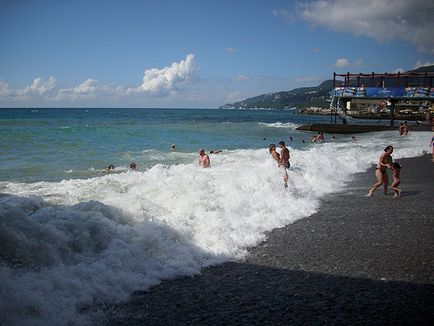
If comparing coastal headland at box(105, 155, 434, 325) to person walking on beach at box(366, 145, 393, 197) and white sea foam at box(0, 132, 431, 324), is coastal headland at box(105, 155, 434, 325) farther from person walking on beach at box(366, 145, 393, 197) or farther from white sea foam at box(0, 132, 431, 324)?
person walking on beach at box(366, 145, 393, 197)

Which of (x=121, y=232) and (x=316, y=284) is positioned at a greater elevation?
(x=121, y=232)

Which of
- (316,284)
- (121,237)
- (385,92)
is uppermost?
(385,92)

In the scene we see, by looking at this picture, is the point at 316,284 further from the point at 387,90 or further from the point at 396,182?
the point at 387,90

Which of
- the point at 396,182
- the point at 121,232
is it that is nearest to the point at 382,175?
the point at 396,182

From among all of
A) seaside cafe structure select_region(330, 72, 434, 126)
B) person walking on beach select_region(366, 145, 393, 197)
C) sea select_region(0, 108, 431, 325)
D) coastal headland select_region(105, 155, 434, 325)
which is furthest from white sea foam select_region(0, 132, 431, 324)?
seaside cafe structure select_region(330, 72, 434, 126)

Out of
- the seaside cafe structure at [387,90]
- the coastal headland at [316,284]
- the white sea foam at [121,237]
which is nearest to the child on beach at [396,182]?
the white sea foam at [121,237]

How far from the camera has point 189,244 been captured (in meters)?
6.64

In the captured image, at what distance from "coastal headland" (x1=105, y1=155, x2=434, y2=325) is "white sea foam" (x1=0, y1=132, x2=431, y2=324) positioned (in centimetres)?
41

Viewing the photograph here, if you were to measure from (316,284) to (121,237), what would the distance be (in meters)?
3.30

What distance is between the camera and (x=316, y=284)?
521 cm

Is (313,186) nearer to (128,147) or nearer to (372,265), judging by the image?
(372,265)

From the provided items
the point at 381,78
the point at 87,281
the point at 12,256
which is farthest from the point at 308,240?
the point at 381,78

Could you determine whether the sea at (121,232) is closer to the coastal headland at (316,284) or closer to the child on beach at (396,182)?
the coastal headland at (316,284)

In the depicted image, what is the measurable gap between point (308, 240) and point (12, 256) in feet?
16.6
